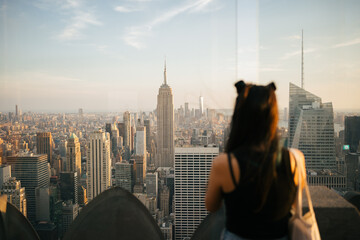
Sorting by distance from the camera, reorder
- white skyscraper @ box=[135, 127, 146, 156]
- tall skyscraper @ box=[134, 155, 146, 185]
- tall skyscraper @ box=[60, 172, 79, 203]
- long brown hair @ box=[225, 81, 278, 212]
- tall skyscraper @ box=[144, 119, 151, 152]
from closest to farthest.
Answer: long brown hair @ box=[225, 81, 278, 212] < tall skyscraper @ box=[60, 172, 79, 203] < tall skyscraper @ box=[134, 155, 146, 185] < tall skyscraper @ box=[144, 119, 151, 152] < white skyscraper @ box=[135, 127, 146, 156]

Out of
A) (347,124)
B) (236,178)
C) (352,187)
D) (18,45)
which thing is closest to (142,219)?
(236,178)

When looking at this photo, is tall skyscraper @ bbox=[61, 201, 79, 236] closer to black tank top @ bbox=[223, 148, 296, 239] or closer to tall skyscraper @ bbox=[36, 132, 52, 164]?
tall skyscraper @ bbox=[36, 132, 52, 164]

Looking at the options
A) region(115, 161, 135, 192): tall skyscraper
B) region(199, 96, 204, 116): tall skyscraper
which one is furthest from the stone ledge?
region(115, 161, 135, 192): tall skyscraper

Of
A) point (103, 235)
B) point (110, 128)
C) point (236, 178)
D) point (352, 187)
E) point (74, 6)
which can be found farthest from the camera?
point (110, 128)

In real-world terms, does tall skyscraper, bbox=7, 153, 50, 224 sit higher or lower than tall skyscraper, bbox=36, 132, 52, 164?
lower

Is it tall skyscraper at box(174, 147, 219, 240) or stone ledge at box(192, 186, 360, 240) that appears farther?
tall skyscraper at box(174, 147, 219, 240)

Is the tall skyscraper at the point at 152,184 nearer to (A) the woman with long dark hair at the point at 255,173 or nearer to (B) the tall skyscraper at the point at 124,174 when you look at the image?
(B) the tall skyscraper at the point at 124,174

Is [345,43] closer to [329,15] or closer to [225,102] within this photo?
[329,15]
